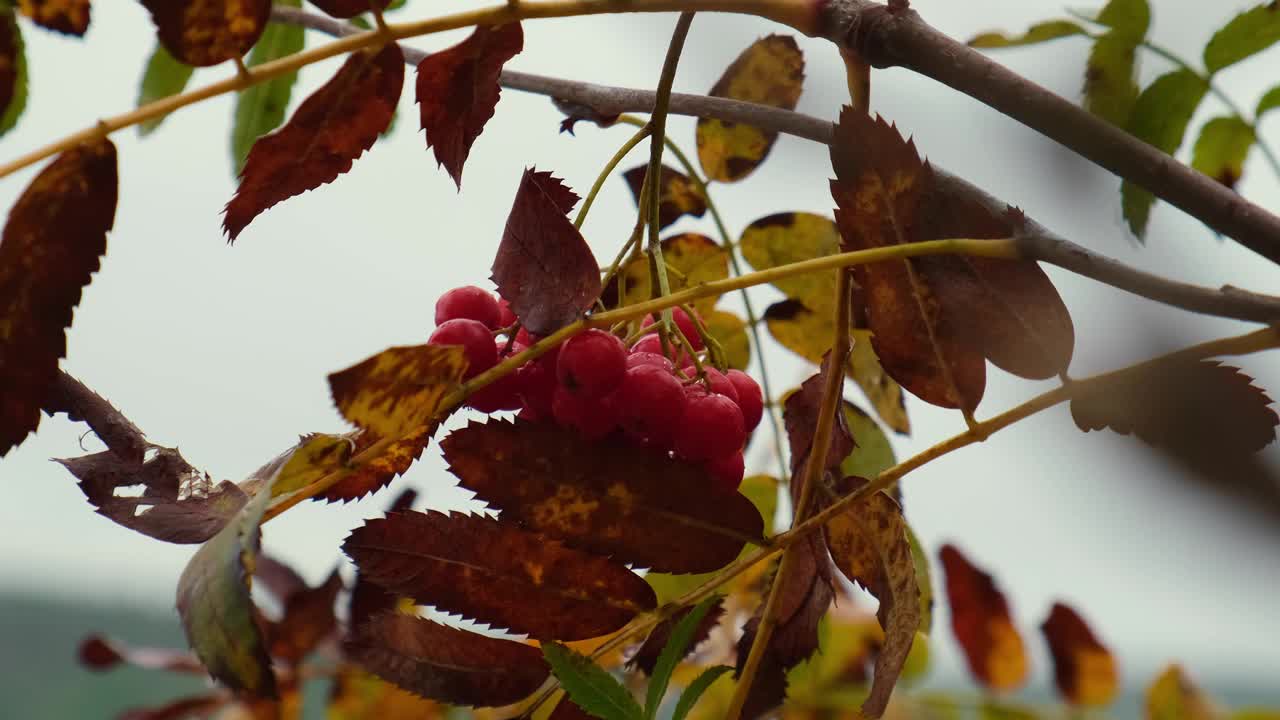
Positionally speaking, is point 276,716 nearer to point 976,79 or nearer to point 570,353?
point 570,353

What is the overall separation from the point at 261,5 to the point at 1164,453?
0.43m

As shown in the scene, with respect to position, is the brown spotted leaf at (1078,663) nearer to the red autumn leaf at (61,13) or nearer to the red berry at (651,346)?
the red berry at (651,346)

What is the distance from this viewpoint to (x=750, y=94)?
32.4 inches

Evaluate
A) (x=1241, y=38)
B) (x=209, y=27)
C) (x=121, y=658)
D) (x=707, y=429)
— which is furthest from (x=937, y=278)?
(x=121, y=658)

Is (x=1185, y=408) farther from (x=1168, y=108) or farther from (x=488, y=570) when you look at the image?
(x=1168, y=108)

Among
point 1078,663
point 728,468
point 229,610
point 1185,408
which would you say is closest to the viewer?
point 1185,408

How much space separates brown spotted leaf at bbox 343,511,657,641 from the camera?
520 millimetres

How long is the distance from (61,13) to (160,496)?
0.69ft

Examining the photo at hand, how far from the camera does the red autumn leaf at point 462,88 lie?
525 millimetres

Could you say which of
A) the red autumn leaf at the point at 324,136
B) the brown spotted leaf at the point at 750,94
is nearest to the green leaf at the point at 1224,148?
the brown spotted leaf at the point at 750,94

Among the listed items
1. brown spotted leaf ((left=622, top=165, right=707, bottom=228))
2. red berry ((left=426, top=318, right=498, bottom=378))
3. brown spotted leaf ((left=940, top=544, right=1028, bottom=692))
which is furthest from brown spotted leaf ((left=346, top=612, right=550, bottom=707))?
brown spotted leaf ((left=940, top=544, right=1028, bottom=692))

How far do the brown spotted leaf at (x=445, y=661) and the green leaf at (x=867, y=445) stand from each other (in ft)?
0.94

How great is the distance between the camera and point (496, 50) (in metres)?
0.53

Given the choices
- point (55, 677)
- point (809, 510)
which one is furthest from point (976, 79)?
point (55, 677)
